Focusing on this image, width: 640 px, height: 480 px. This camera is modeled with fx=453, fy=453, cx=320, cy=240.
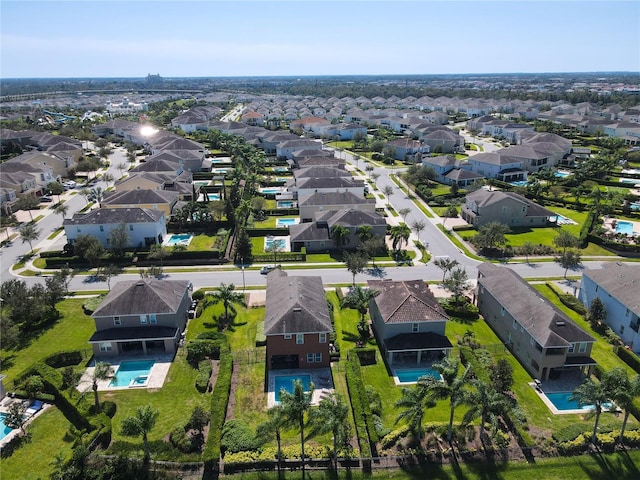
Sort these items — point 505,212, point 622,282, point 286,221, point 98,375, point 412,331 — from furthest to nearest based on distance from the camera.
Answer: point 286,221 < point 505,212 < point 622,282 < point 412,331 < point 98,375

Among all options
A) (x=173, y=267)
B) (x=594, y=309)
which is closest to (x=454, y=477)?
(x=594, y=309)

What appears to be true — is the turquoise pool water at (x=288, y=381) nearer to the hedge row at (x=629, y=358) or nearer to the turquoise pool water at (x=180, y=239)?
the hedge row at (x=629, y=358)

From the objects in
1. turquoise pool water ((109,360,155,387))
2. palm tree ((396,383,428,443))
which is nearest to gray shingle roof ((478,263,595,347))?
palm tree ((396,383,428,443))

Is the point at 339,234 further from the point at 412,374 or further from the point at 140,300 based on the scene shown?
the point at 140,300

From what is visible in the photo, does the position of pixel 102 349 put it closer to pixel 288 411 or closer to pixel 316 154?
pixel 288 411

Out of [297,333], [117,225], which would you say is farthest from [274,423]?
[117,225]

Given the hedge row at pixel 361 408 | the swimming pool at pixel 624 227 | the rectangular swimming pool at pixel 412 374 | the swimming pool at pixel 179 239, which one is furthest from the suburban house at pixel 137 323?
the swimming pool at pixel 624 227
